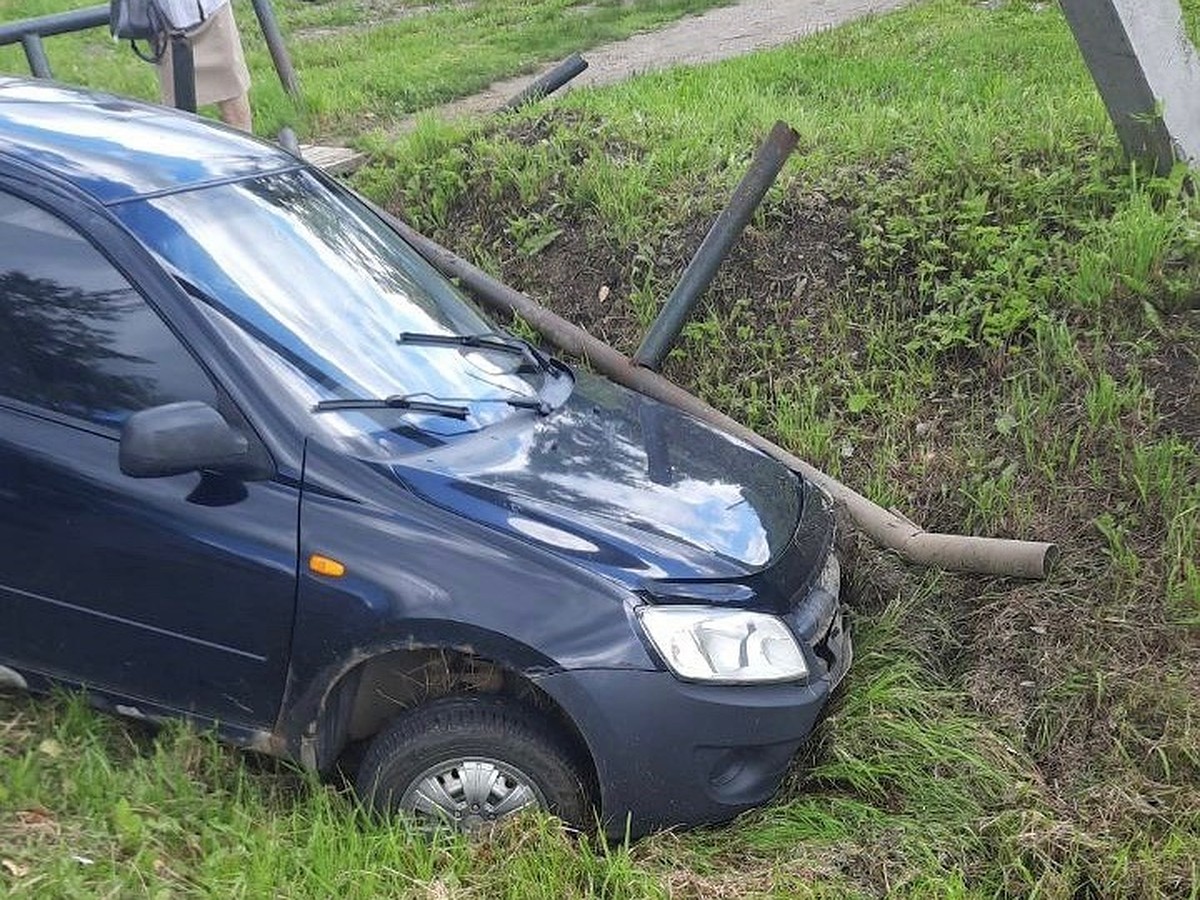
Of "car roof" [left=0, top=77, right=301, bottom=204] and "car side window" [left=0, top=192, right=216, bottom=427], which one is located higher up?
"car roof" [left=0, top=77, right=301, bottom=204]

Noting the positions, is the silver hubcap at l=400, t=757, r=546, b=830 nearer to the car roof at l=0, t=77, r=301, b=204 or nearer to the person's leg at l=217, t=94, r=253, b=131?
the car roof at l=0, t=77, r=301, b=204

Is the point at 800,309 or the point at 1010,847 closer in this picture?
the point at 1010,847

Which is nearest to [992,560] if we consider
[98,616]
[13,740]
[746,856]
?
[746,856]

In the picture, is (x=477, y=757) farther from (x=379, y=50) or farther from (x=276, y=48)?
(x=379, y=50)

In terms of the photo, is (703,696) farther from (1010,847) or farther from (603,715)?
(1010,847)

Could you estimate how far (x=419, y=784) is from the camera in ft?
10.2

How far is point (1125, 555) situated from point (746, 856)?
5.81 feet

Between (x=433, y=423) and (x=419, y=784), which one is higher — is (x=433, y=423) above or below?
above

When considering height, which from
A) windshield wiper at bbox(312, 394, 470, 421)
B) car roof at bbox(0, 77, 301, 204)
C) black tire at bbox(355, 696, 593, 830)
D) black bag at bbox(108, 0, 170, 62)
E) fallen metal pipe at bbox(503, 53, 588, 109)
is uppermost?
car roof at bbox(0, 77, 301, 204)

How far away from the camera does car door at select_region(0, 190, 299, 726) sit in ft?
10.1

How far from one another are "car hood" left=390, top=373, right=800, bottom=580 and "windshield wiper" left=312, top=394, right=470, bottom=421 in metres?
Answer: 0.10

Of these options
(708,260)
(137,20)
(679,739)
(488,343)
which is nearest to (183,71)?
(137,20)

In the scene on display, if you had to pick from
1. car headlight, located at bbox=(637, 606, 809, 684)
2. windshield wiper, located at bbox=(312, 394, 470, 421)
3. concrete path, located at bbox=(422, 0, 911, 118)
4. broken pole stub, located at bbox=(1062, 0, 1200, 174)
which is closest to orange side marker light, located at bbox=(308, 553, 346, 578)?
windshield wiper, located at bbox=(312, 394, 470, 421)

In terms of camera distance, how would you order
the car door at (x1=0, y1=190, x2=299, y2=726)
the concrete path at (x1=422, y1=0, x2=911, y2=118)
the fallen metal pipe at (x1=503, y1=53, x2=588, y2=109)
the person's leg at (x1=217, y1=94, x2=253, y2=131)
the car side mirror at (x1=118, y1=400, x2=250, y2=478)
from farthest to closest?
the concrete path at (x1=422, y1=0, x2=911, y2=118), the fallen metal pipe at (x1=503, y1=53, x2=588, y2=109), the person's leg at (x1=217, y1=94, x2=253, y2=131), the car door at (x1=0, y1=190, x2=299, y2=726), the car side mirror at (x1=118, y1=400, x2=250, y2=478)
